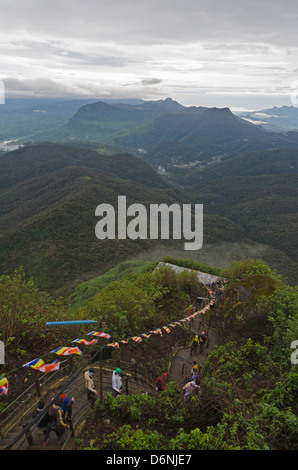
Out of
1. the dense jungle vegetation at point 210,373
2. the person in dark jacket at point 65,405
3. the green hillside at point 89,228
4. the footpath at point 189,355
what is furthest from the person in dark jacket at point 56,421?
the green hillside at point 89,228

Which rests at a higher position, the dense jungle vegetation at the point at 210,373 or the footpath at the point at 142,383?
the dense jungle vegetation at the point at 210,373

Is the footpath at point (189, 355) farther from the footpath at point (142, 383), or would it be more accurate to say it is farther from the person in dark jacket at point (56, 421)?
the person in dark jacket at point (56, 421)

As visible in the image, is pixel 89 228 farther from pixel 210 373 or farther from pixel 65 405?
pixel 65 405

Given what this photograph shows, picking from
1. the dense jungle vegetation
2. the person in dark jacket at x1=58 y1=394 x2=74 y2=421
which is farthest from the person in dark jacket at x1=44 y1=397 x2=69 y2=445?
the dense jungle vegetation

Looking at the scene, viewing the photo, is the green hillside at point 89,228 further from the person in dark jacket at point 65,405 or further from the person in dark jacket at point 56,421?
the person in dark jacket at point 56,421

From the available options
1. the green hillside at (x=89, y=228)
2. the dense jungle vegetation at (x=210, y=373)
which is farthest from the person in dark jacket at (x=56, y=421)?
the green hillside at (x=89, y=228)

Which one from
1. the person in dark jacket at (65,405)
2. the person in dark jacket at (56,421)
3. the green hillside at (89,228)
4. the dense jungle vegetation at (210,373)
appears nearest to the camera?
the dense jungle vegetation at (210,373)

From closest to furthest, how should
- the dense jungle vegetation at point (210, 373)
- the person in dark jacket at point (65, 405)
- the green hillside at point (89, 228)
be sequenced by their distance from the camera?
the dense jungle vegetation at point (210, 373) → the person in dark jacket at point (65, 405) → the green hillside at point (89, 228)

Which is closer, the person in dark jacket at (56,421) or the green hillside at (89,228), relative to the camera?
the person in dark jacket at (56,421)

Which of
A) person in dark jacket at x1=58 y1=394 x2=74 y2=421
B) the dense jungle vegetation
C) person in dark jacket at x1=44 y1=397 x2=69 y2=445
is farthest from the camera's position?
person in dark jacket at x1=58 y1=394 x2=74 y2=421

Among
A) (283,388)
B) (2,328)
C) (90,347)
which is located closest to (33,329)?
(2,328)

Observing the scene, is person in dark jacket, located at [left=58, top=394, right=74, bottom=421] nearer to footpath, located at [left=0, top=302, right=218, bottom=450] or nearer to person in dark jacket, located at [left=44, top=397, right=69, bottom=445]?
person in dark jacket, located at [left=44, top=397, right=69, bottom=445]
